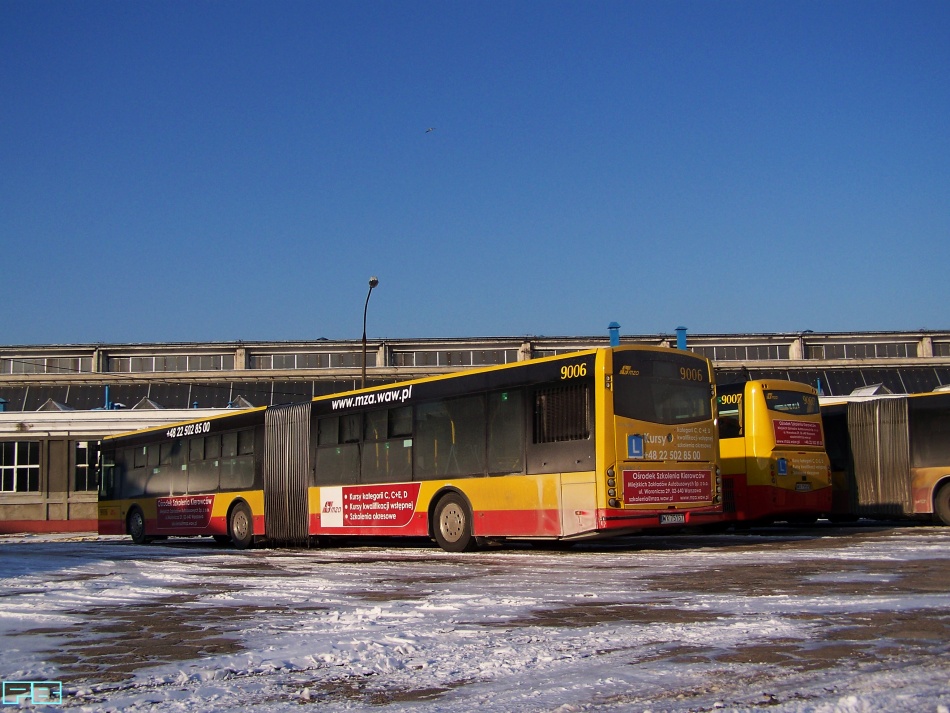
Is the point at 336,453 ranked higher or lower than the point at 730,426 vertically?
lower

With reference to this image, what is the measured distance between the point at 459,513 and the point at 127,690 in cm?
1149

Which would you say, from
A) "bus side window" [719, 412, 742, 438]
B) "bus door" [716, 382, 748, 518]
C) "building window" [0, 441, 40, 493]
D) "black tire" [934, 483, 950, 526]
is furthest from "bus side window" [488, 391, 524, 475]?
"building window" [0, 441, 40, 493]

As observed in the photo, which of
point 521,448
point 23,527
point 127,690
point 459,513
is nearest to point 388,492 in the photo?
point 459,513

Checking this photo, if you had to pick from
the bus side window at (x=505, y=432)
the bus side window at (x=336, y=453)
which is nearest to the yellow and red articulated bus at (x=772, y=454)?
the bus side window at (x=505, y=432)

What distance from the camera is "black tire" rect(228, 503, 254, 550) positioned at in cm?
2208

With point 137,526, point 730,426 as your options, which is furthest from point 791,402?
point 137,526

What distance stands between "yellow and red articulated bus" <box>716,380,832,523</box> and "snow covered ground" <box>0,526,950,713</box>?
7.31 m

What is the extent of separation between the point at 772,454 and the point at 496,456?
7166 millimetres

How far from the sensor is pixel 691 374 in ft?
53.2

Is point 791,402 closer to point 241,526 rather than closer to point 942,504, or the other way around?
point 942,504

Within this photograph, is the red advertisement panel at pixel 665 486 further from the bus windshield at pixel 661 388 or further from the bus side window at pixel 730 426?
the bus side window at pixel 730 426

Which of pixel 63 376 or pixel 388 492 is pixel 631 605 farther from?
pixel 63 376

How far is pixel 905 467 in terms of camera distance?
21.5 meters

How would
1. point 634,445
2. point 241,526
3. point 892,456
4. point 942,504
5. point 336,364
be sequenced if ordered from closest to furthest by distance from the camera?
point 634,445
point 942,504
point 892,456
point 241,526
point 336,364
